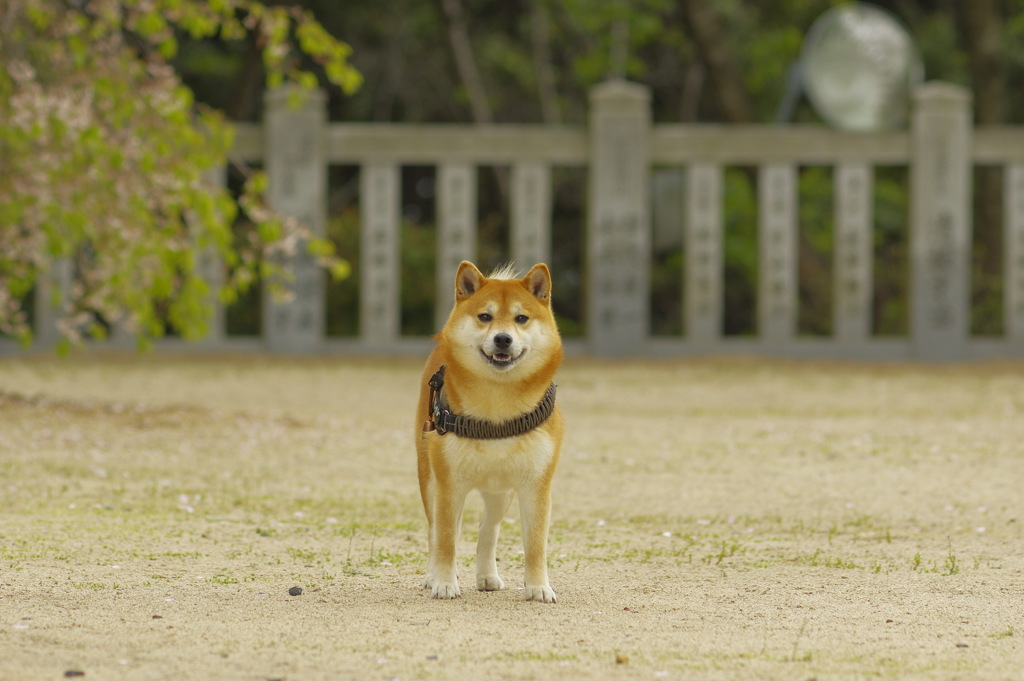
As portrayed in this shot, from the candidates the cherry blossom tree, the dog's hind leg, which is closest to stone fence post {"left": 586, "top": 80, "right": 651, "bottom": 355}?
the cherry blossom tree

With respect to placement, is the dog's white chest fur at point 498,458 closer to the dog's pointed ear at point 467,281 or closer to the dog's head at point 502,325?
the dog's head at point 502,325

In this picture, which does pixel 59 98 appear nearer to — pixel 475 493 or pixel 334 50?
pixel 334 50

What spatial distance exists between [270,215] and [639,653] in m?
6.21

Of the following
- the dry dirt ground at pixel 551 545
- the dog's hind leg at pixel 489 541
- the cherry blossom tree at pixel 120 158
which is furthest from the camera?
the cherry blossom tree at pixel 120 158

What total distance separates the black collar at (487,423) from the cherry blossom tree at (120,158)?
499 centimetres

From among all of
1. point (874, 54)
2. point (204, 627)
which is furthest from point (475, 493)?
point (874, 54)

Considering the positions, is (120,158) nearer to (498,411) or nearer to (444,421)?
(444,421)

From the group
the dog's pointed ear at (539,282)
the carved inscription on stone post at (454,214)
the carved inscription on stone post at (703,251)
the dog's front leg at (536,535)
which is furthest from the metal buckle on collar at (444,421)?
the carved inscription on stone post at (703,251)

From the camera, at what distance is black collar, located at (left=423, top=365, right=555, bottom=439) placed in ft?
14.7

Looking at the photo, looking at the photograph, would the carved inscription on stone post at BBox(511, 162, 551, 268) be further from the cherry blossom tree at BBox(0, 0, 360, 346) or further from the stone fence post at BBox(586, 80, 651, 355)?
the cherry blossom tree at BBox(0, 0, 360, 346)

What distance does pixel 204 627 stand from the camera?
429 centimetres

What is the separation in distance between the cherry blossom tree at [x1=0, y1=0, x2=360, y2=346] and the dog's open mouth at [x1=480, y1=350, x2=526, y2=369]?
5100 mm

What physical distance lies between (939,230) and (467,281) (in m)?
11.7

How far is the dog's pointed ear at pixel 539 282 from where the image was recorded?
455 cm
